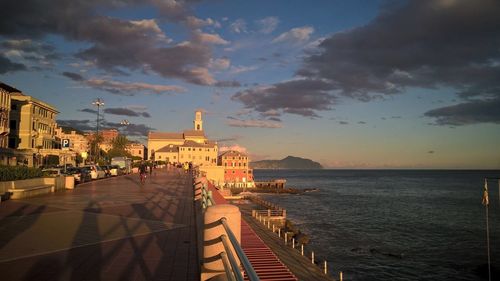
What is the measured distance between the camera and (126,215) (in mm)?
14117

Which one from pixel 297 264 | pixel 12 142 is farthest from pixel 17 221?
pixel 12 142

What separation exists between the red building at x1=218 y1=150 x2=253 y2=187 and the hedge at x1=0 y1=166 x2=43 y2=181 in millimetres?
102561

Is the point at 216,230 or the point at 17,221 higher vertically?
the point at 216,230

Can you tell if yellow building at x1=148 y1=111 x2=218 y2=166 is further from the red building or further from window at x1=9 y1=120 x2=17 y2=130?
window at x1=9 y1=120 x2=17 y2=130

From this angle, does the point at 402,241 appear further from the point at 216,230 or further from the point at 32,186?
the point at 216,230

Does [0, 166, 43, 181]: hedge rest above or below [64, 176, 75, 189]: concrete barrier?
above

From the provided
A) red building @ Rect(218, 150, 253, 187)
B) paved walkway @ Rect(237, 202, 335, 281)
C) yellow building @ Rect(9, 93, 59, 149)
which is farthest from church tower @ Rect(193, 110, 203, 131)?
paved walkway @ Rect(237, 202, 335, 281)

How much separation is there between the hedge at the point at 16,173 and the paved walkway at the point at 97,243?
413cm

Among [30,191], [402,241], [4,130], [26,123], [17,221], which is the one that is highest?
[26,123]

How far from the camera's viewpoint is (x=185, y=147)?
476 ft

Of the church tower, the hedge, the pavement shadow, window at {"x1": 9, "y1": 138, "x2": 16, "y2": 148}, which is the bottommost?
the pavement shadow

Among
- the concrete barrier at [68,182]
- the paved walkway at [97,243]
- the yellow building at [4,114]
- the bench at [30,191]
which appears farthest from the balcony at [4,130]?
the paved walkway at [97,243]

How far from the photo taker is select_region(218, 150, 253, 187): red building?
126688 mm

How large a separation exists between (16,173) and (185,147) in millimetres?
125442
